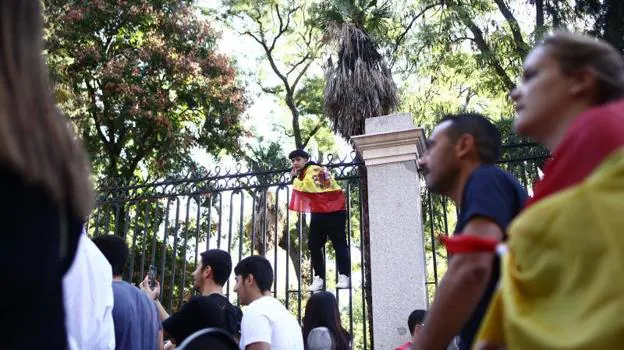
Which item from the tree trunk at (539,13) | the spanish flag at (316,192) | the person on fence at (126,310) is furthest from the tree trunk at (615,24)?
the person on fence at (126,310)

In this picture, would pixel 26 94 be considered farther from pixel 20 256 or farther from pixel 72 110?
pixel 72 110

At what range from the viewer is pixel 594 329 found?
109cm

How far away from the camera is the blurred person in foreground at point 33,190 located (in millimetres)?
974

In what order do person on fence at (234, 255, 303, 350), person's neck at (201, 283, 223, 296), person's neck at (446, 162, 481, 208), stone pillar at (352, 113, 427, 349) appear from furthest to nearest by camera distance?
stone pillar at (352, 113, 427, 349) < person's neck at (201, 283, 223, 296) < person on fence at (234, 255, 303, 350) < person's neck at (446, 162, 481, 208)

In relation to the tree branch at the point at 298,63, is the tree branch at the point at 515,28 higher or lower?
lower

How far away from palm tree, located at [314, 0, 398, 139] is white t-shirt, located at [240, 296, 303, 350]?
25.4 ft

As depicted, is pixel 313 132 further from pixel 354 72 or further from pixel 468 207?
pixel 468 207

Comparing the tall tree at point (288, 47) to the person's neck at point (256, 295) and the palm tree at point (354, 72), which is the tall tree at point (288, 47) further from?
the person's neck at point (256, 295)

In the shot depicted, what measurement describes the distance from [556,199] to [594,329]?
0.29m

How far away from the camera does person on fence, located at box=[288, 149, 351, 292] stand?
296 inches

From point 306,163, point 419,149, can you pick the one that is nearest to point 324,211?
point 306,163

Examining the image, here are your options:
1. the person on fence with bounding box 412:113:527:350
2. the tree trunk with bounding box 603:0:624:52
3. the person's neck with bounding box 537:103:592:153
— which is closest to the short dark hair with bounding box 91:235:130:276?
the person on fence with bounding box 412:113:527:350

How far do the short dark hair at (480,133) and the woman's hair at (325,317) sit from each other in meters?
2.58

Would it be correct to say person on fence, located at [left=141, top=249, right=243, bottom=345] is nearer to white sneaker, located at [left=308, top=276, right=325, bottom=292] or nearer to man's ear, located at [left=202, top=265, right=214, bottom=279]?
man's ear, located at [left=202, top=265, right=214, bottom=279]
